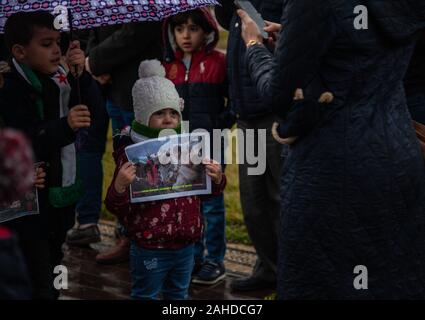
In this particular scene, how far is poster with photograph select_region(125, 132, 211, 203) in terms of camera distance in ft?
13.0

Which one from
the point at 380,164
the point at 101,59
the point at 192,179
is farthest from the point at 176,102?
the point at 101,59

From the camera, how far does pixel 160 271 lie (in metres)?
4.22

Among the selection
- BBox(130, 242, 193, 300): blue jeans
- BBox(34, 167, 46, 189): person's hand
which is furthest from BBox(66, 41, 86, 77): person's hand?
BBox(130, 242, 193, 300): blue jeans

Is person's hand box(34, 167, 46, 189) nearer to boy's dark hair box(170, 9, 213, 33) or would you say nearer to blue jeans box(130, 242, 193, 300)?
blue jeans box(130, 242, 193, 300)

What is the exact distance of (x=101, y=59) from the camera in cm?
588

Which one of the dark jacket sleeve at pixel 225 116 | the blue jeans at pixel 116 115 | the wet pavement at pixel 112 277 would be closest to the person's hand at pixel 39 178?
the wet pavement at pixel 112 277

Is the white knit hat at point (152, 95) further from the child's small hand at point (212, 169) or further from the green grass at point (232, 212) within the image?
the green grass at point (232, 212)

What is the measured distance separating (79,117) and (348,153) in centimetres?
133

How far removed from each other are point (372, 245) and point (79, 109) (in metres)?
1.50

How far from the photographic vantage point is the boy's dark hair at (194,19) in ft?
17.7

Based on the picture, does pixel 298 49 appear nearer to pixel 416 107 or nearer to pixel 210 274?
pixel 416 107

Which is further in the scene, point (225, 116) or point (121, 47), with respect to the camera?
point (121, 47)

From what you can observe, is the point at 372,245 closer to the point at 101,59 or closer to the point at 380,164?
the point at 380,164

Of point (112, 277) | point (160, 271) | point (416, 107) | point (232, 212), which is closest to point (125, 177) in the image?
point (160, 271)
